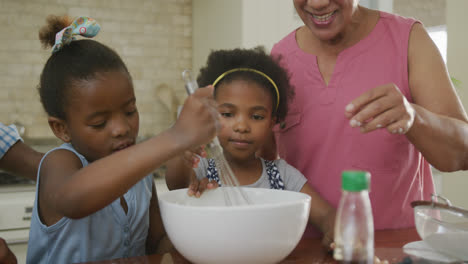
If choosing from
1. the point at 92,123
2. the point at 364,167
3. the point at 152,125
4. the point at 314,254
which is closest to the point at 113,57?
the point at 92,123

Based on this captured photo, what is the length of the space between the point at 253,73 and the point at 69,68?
514 millimetres

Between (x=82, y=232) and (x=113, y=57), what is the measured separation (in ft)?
1.29

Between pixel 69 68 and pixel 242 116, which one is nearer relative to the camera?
pixel 69 68

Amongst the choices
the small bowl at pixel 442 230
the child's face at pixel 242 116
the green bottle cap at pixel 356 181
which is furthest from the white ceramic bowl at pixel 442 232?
the child's face at pixel 242 116

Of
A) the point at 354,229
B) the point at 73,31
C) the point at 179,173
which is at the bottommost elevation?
the point at 179,173

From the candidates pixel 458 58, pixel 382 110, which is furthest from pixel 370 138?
pixel 458 58

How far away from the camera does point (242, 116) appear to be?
1242 millimetres

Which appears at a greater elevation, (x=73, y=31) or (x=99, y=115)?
(x=73, y=31)

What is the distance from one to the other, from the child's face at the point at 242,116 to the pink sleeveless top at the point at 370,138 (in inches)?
6.8

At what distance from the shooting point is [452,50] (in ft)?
8.13

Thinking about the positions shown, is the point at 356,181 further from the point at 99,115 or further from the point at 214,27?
the point at 214,27

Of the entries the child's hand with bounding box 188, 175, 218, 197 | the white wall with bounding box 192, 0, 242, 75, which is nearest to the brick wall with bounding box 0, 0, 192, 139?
the white wall with bounding box 192, 0, 242, 75

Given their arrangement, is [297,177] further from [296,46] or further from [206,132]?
[206,132]

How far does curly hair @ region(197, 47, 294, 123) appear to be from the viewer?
130 centimetres
